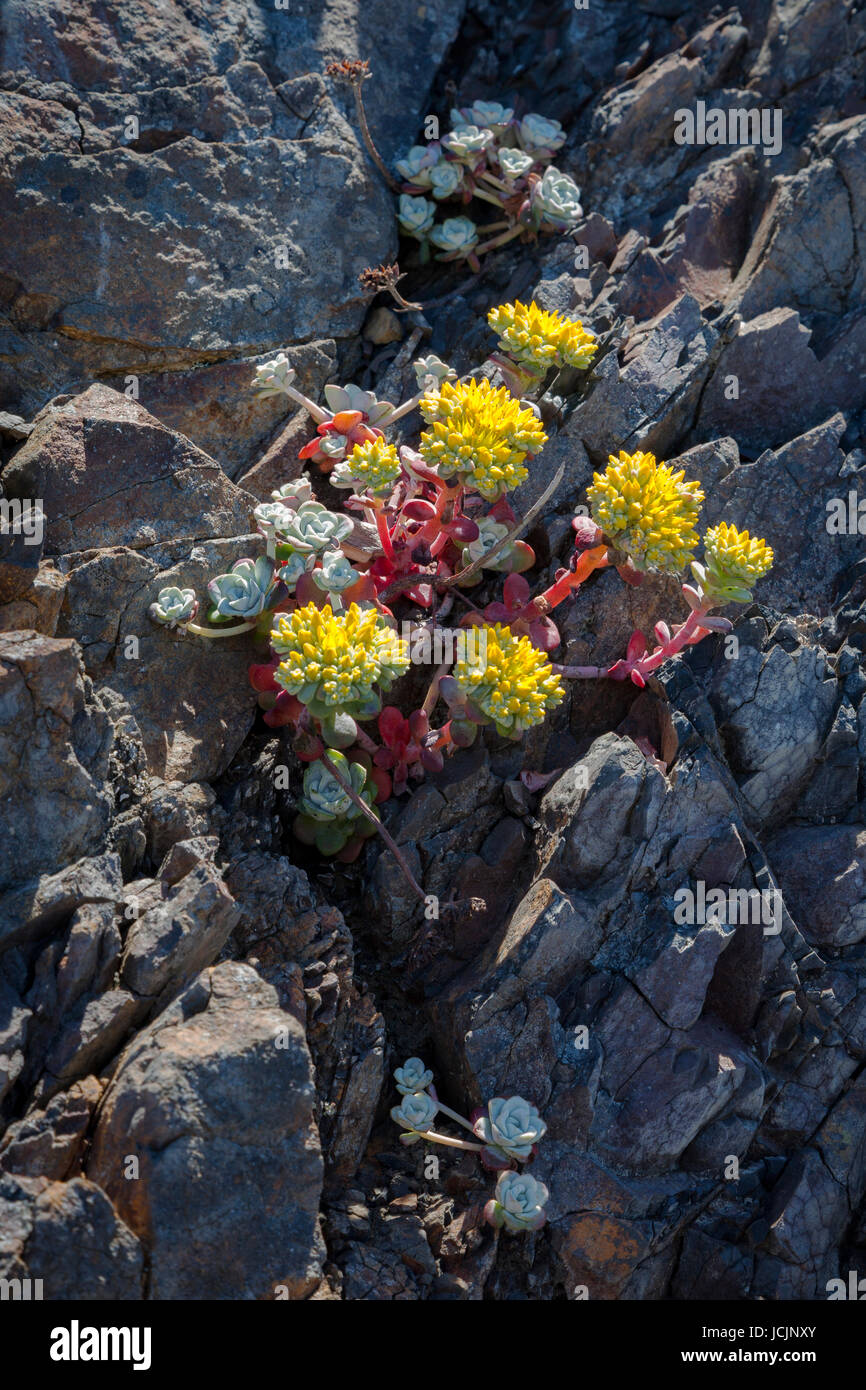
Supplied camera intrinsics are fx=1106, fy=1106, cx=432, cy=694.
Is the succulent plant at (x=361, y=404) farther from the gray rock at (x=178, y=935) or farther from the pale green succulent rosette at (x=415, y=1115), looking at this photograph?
the pale green succulent rosette at (x=415, y=1115)

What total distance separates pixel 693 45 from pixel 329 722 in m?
6.56

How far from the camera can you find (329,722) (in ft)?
19.5

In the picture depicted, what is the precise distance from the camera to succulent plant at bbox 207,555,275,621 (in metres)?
6.32

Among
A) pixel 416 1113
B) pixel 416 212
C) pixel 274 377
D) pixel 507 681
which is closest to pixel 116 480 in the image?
pixel 274 377

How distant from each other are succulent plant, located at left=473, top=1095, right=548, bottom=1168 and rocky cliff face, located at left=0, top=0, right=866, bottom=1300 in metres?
0.19

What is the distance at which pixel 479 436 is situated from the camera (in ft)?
19.6

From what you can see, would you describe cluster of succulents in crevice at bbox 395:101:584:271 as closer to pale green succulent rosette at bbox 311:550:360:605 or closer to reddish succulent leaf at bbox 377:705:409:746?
pale green succulent rosette at bbox 311:550:360:605

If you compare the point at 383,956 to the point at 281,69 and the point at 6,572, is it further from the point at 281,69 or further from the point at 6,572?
the point at 281,69

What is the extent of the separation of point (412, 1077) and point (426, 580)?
112 inches

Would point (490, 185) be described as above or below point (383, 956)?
above

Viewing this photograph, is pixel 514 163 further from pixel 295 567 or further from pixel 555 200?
pixel 295 567

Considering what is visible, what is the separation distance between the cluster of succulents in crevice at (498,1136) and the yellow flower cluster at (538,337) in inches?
162

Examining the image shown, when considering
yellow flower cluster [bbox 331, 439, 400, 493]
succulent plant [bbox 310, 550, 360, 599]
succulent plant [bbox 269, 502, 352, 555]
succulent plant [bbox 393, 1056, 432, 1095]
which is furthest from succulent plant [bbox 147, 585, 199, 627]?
succulent plant [bbox 393, 1056, 432, 1095]

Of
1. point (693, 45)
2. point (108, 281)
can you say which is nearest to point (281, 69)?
point (108, 281)
